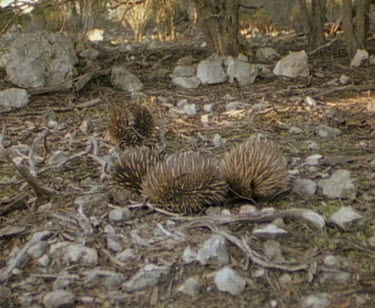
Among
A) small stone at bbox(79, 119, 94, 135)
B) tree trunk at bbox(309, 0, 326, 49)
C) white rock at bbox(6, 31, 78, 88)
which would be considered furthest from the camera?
tree trunk at bbox(309, 0, 326, 49)

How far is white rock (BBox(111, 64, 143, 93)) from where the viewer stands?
4.72 m

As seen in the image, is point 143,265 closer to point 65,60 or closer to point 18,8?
point 65,60

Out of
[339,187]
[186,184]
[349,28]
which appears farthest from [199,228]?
[349,28]

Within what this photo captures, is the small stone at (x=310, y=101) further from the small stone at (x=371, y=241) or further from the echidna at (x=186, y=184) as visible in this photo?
the small stone at (x=371, y=241)

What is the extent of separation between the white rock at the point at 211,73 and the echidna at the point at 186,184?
2434 millimetres

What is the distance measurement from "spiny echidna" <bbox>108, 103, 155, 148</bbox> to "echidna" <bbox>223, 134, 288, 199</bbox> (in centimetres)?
96

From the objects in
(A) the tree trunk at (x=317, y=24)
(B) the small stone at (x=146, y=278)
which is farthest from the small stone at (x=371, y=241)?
(A) the tree trunk at (x=317, y=24)

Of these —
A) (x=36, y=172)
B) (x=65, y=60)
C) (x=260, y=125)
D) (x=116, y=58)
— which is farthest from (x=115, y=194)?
(x=116, y=58)

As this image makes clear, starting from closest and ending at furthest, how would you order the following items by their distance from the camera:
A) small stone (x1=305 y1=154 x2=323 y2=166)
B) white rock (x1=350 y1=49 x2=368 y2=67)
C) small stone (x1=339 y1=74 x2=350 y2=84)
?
small stone (x1=305 y1=154 x2=323 y2=166), small stone (x1=339 y1=74 x2=350 y2=84), white rock (x1=350 y1=49 x2=368 y2=67)

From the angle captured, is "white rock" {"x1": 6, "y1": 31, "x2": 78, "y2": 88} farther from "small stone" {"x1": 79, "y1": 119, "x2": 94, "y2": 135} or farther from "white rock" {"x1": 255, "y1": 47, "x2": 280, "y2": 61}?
"white rock" {"x1": 255, "y1": 47, "x2": 280, "y2": 61}

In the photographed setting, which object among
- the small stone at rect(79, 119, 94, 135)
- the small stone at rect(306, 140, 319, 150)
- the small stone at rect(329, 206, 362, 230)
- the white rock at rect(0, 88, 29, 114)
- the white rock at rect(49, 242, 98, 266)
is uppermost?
the white rock at rect(0, 88, 29, 114)

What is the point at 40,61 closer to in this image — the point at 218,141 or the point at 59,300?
the point at 218,141

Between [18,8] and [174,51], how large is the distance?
1637mm

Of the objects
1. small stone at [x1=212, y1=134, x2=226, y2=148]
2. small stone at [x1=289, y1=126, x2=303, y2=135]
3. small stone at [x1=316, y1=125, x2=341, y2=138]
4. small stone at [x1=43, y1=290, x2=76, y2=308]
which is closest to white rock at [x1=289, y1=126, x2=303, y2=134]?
small stone at [x1=289, y1=126, x2=303, y2=135]
